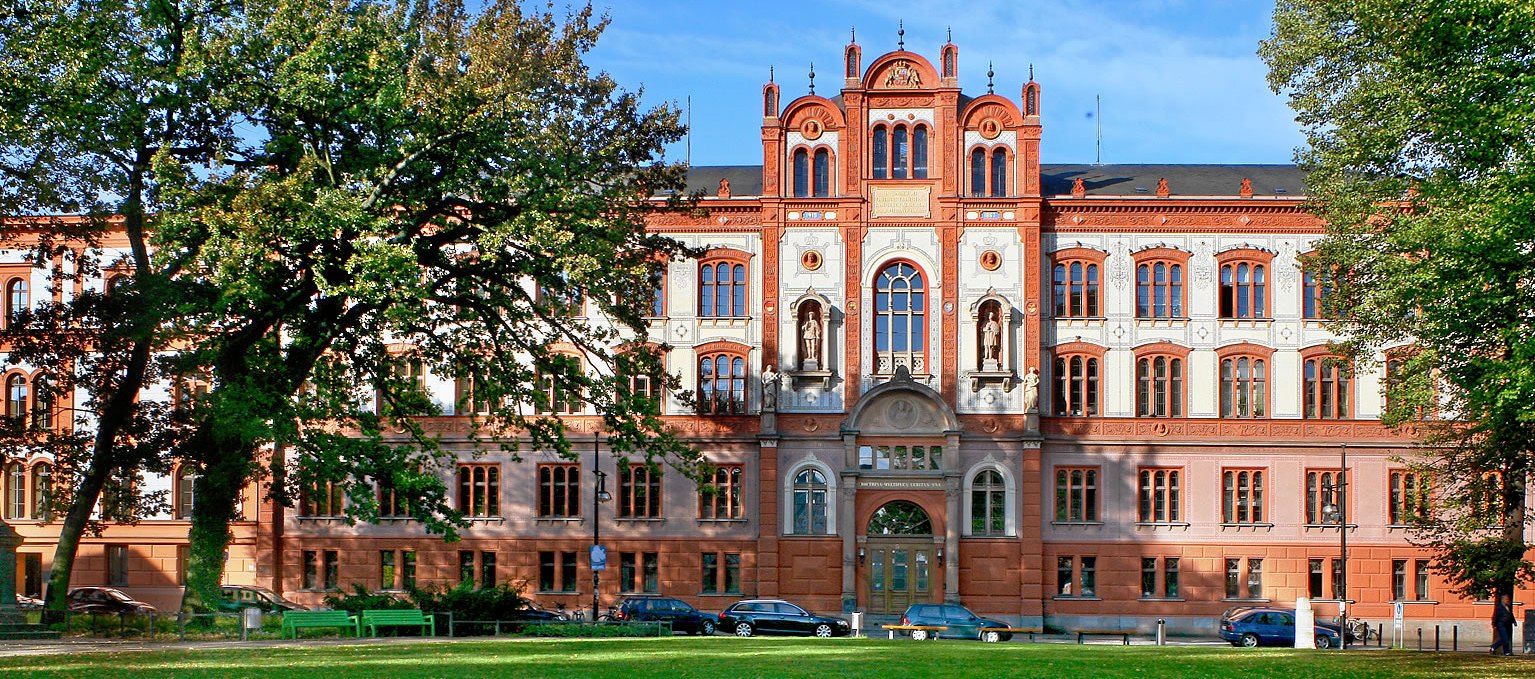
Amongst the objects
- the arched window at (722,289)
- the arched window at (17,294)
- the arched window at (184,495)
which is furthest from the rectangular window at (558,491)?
the arched window at (17,294)

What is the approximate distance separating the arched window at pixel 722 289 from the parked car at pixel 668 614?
11.2 metres

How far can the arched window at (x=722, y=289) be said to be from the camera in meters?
55.4

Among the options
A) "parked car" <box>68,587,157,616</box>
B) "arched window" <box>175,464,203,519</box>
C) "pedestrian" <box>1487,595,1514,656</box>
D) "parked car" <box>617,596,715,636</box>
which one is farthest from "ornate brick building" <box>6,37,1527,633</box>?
"pedestrian" <box>1487,595,1514,656</box>

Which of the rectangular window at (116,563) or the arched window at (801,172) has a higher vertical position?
the arched window at (801,172)

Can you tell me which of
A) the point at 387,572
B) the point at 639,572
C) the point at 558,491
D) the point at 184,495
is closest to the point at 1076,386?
the point at 639,572

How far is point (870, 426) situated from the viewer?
53.7m

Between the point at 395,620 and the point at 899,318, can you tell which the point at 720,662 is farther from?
the point at 899,318

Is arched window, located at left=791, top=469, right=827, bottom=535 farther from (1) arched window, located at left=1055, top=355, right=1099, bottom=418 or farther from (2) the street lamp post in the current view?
(1) arched window, located at left=1055, top=355, right=1099, bottom=418

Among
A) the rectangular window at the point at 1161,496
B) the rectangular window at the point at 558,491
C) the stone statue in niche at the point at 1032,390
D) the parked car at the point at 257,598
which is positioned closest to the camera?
the parked car at the point at 257,598

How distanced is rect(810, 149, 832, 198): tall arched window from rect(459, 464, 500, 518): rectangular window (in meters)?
15.3

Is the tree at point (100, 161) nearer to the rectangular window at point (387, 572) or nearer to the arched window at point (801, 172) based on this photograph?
the rectangular window at point (387, 572)

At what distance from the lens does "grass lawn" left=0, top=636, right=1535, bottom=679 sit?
24.9 metres

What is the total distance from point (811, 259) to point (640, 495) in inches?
414

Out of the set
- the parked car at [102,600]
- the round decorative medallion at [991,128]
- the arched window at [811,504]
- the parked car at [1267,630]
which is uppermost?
the round decorative medallion at [991,128]
